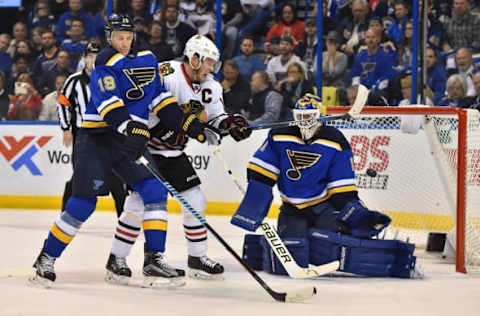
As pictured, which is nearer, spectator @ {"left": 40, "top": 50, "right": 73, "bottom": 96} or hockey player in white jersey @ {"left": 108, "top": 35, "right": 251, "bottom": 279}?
hockey player in white jersey @ {"left": 108, "top": 35, "right": 251, "bottom": 279}

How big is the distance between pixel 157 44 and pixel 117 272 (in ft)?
14.7

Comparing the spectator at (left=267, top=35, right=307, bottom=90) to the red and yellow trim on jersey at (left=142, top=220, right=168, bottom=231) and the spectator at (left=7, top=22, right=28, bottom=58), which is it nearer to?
the spectator at (left=7, top=22, right=28, bottom=58)

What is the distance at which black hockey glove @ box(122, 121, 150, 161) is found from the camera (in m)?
4.24

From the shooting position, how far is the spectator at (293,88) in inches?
324

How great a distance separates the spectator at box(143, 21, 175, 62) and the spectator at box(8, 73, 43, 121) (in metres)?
1.04

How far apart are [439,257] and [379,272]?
1.08 metres

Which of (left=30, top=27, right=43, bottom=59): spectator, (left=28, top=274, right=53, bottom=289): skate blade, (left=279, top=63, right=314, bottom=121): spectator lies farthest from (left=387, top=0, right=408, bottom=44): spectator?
(left=28, top=274, right=53, bottom=289): skate blade

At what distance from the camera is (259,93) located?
8383 mm

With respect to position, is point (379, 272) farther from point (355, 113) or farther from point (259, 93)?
point (259, 93)

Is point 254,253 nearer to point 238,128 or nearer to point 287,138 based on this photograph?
point 287,138

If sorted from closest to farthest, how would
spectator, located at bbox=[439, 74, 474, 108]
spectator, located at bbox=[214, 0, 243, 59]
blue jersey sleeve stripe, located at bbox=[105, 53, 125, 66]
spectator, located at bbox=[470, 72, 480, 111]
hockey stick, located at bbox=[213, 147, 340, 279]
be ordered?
blue jersey sleeve stripe, located at bbox=[105, 53, 125, 66] < hockey stick, located at bbox=[213, 147, 340, 279] < spectator, located at bbox=[470, 72, 480, 111] < spectator, located at bbox=[439, 74, 474, 108] < spectator, located at bbox=[214, 0, 243, 59]

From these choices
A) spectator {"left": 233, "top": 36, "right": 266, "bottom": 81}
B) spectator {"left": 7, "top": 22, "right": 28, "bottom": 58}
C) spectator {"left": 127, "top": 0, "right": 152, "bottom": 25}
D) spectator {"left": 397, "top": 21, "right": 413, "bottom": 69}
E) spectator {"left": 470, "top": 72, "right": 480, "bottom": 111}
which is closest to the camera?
spectator {"left": 470, "top": 72, "right": 480, "bottom": 111}

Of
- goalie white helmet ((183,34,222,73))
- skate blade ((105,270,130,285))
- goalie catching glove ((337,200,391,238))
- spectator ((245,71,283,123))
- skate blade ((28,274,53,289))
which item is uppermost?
goalie white helmet ((183,34,222,73))

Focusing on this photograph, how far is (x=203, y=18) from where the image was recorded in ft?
28.5
